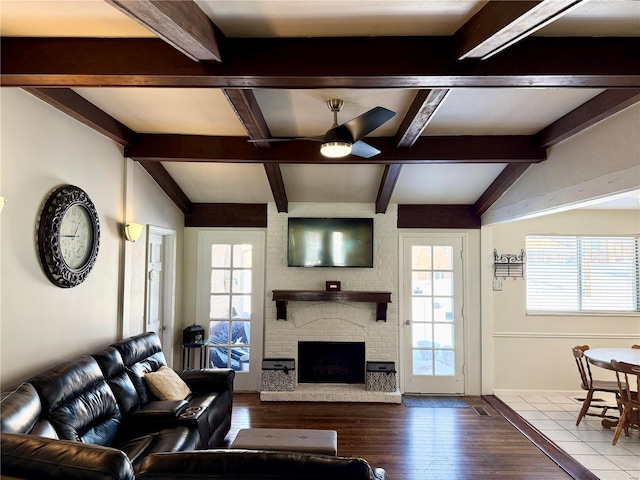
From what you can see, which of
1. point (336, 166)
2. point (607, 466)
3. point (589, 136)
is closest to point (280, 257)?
point (336, 166)

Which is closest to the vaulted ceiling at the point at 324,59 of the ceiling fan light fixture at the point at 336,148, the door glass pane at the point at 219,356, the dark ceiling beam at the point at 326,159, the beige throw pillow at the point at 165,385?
the dark ceiling beam at the point at 326,159

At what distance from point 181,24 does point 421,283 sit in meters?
4.46

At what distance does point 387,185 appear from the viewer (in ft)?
14.5

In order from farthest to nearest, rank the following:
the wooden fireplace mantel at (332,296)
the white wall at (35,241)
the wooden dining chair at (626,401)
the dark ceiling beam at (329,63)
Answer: the wooden fireplace mantel at (332,296) → the wooden dining chair at (626,401) → the white wall at (35,241) → the dark ceiling beam at (329,63)

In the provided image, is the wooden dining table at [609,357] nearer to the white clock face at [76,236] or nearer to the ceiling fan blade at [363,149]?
the ceiling fan blade at [363,149]

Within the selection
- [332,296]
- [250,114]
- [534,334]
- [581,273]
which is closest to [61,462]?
[250,114]

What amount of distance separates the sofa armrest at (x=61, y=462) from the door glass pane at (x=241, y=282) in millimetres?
3696

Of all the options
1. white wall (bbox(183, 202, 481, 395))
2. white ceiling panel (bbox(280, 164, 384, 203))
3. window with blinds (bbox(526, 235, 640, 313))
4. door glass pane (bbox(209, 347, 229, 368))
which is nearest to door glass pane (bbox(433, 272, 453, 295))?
white wall (bbox(183, 202, 481, 395))

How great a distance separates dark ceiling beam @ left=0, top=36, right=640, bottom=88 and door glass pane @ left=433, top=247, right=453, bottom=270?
328 centimetres

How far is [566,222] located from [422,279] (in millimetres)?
2248

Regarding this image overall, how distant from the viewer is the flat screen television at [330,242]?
5.04 meters

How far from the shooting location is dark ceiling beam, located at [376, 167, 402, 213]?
4115 millimetres

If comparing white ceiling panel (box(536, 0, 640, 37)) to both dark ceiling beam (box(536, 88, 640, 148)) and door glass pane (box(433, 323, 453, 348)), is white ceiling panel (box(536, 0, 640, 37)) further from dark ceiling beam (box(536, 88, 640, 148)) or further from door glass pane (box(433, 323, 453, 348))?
door glass pane (box(433, 323, 453, 348))

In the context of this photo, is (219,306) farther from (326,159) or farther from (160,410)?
(326,159)
